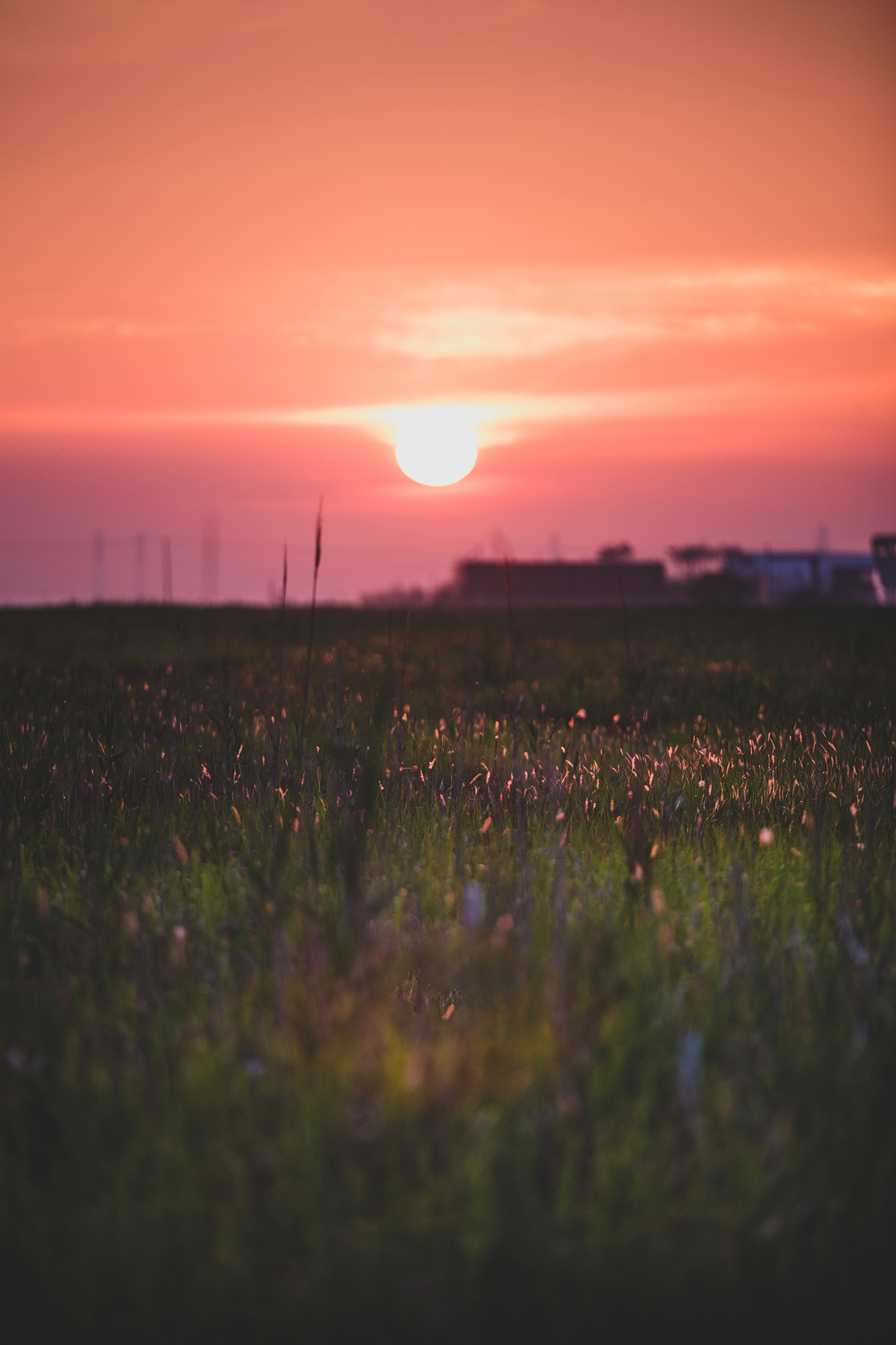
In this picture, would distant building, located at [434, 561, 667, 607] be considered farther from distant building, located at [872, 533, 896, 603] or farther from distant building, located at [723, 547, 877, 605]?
distant building, located at [872, 533, 896, 603]

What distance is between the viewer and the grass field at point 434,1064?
1632mm

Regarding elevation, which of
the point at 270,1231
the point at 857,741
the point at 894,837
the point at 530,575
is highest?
the point at 530,575

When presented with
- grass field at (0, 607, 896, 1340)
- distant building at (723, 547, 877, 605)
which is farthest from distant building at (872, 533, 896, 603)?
grass field at (0, 607, 896, 1340)

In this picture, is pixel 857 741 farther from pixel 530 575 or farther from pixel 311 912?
pixel 530 575

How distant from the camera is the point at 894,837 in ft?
11.9

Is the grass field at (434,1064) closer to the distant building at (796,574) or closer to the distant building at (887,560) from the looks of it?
the distant building at (887,560)

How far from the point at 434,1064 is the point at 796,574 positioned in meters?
66.3

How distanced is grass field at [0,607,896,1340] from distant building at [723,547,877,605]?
1774 inches

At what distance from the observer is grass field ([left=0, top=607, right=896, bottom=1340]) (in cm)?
163

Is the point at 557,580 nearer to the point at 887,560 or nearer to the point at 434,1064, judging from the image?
the point at 887,560

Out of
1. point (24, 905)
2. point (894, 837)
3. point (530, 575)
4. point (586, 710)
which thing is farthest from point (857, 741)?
point (530, 575)

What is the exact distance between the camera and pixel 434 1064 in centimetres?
186

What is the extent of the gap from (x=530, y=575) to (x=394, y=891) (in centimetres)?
6069

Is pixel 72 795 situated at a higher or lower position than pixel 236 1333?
higher
